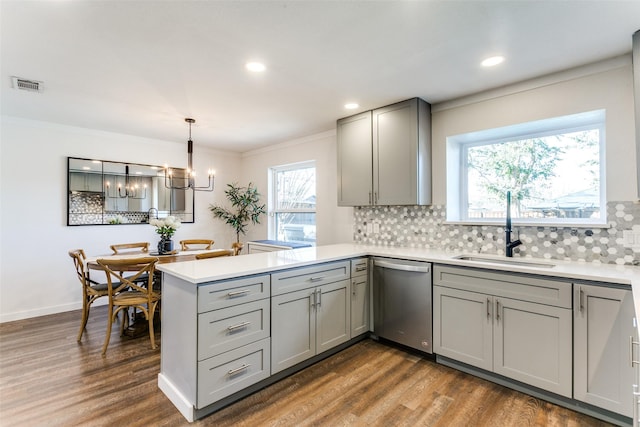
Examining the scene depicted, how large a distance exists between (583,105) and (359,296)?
94.0 inches

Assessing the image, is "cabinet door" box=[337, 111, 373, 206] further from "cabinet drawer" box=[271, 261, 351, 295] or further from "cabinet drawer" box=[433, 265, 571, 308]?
"cabinet drawer" box=[433, 265, 571, 308]

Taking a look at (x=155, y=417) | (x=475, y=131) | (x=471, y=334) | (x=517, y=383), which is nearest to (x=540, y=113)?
(x=475, y=131)

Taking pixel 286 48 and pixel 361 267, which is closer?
pixel 286 48

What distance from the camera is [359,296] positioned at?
2.96 m

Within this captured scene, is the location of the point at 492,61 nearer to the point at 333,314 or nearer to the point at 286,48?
the point at 286,48

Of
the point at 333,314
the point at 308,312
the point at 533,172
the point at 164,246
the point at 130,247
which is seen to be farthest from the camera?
the point at 130,247

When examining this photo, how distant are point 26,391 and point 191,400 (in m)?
1.31

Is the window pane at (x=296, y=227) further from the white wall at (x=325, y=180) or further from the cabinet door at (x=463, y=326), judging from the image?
the cabinet door at (x=463, y=326)

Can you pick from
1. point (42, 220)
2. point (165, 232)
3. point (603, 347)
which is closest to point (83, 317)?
point (165, 232)

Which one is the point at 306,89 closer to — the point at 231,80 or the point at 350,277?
the point at 231,80

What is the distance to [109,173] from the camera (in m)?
4.29

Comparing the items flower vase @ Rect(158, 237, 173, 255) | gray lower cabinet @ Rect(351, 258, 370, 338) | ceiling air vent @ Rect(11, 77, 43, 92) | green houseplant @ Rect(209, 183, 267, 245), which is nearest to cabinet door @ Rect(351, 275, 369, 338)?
gray lower cabinet @ Rect(351, 258, 370, 338)

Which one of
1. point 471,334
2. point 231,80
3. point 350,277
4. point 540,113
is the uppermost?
point 231,80

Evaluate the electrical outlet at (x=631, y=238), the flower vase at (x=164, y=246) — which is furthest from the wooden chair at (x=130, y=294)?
the electrical outlet at (x=631, y=238)
